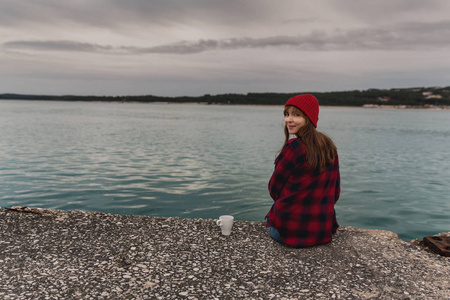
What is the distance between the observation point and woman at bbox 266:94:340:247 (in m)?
4.10

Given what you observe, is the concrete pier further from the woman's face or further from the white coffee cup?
the woman's face

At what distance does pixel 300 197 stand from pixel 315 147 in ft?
2.15

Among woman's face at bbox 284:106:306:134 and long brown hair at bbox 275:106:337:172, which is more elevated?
woman's face at bbox 284:106:306:134

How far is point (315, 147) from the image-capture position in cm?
409

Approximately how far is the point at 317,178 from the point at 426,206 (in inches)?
336

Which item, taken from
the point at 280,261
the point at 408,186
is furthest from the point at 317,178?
the point at 408,186

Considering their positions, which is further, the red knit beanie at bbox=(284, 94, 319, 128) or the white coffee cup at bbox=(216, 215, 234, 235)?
the white coffee cup at bbox=(216, 215, 234, 235)

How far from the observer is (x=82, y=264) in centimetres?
405

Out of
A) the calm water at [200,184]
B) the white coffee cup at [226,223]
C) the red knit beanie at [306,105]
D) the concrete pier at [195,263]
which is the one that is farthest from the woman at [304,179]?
the calm water at [200,184]

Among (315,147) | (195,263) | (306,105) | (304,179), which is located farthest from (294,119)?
(195,263)

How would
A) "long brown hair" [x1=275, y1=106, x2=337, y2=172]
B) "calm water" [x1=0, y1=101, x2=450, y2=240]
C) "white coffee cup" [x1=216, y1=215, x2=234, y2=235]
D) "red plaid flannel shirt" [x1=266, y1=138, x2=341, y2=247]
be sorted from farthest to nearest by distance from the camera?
"calm water" [x1=0, y1=101, x2=450, y2=240], "white coffee cup" [x1=216, y1=215, x2=234, y2=235], "red plaid flannel shirt" [x1=266, y1=138, x2=341, y2=247], "long brown hair" [x1=275, y1=106, x2=337, y2=172]

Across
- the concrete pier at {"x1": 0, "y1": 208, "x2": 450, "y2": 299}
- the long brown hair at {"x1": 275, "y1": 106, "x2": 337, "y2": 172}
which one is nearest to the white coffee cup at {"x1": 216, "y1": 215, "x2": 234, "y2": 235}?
the concrete pier at {"x1": 0, "y1": 208, "x2": 450, "y2": 299}

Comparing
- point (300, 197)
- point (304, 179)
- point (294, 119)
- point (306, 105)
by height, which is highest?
→ point (306, 105)

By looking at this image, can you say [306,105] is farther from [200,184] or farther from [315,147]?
[200,184]
